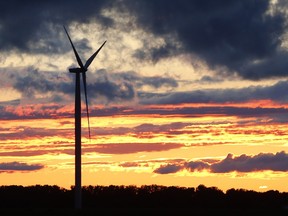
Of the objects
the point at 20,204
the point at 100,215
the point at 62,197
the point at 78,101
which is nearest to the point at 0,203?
the point at 20,204

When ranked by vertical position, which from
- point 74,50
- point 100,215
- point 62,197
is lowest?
point 100,215

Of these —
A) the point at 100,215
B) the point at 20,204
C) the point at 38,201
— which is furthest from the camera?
the point at 38,201

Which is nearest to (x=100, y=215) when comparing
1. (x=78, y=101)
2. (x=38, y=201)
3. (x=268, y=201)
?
(x=78, y=101)

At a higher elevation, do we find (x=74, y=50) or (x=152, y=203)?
(x=74, y=50)

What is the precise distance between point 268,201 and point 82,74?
9865 centimetres

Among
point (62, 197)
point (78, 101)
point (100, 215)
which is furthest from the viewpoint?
point (62, 197)

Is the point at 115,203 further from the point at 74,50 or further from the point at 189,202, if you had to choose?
the point at 74,50

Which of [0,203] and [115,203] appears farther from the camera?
[115,203]

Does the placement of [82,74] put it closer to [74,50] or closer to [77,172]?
[74,50]

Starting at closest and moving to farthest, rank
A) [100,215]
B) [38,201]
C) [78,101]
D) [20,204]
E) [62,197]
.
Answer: [78,101] → [100,215] → [20,204] → [38,201] → [62,197]

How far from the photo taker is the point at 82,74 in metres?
109

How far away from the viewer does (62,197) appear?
19988 centimetres

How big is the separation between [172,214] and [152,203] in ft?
241

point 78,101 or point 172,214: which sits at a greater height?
point 78,101
